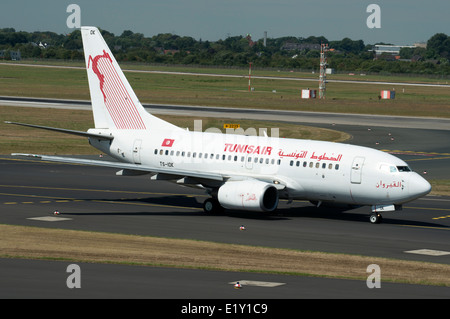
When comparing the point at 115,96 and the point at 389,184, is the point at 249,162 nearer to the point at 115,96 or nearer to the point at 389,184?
the point at 389,184

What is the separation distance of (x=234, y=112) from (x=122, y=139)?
247 feet

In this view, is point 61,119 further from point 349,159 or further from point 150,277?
point 150,277

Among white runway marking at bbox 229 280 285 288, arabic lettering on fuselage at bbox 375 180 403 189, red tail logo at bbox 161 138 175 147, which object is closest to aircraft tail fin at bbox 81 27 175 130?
red tail logo at bbox 161 138 175 147

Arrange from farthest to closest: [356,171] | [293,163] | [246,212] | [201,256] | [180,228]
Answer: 1. [246,212]
2. [293,163]
3. [356,171]
4. [180,228]
5. [201,256]

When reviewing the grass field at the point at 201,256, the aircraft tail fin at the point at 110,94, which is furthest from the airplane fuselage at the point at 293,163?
the grass field at the point at 201,256

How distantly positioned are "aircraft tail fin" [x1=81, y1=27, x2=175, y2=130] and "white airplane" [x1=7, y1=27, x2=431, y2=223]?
0.07m

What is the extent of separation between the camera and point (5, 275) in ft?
103

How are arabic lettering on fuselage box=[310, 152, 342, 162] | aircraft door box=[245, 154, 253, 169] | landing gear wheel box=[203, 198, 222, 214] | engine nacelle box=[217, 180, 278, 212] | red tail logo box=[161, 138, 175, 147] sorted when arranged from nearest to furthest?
1. engine nacelle box=[217, 180, 278, 212]
2. arabic lettering on fuselage box=[310, 152, 342, 162]
3. aircraft door box=[245, 154, 253, 169]
4. landing gear wheel box=[203, 198, 222, 214]
5. red tail logo box=[161, 138, 175, 147]

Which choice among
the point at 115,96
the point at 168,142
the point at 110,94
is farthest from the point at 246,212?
the point at 110,94

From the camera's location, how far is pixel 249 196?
158ft

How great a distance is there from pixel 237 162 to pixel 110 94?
11.2m

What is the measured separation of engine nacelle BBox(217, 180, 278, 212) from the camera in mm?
47894

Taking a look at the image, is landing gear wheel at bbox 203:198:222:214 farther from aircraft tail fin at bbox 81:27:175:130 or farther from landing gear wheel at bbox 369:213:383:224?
landing gear wheel at bbox 369:213:383:224
